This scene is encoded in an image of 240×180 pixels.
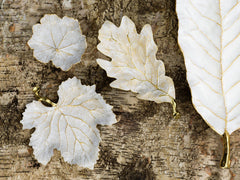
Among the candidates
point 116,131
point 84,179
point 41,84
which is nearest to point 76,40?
point 41,84

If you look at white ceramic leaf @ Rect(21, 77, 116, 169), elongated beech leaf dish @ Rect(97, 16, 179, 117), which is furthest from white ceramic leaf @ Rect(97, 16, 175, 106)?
white ceramic leaf @ Rect(21, 77, 116, 169)

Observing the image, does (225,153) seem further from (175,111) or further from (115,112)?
(115,112)

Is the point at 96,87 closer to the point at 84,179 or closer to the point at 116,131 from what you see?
the point at 116,131

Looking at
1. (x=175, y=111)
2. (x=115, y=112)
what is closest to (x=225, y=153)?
A: (x=175, y=111)

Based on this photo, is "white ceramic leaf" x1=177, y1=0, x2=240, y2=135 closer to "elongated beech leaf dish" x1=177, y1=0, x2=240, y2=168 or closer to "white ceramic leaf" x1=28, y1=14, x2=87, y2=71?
"elongated beech leaf dish" x1=177, y1=0, x2=240, y2=168

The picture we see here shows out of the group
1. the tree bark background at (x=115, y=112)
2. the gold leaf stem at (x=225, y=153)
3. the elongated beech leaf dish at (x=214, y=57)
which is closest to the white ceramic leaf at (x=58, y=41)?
the tree bark background at (x=115, y=112)

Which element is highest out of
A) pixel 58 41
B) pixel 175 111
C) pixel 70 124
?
pixel 58 41

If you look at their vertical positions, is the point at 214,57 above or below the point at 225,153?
above
